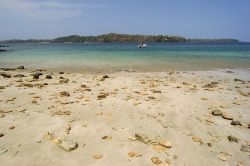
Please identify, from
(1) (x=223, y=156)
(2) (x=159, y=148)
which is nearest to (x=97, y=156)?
(2) (x=159, y=148)

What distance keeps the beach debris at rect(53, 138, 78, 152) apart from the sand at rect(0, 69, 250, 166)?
4cm

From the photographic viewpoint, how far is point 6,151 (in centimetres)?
489

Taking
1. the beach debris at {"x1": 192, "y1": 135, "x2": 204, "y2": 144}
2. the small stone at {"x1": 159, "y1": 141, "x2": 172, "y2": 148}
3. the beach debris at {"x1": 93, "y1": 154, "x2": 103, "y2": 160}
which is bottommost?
the beach debris at {"x1": 93, "y1": 154, "x2": 103, "y2": 160}

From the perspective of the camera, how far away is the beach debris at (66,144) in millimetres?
4984

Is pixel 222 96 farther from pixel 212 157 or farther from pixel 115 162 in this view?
pixel 115 162

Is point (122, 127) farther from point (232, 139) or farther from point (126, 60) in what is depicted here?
point (126, 60)

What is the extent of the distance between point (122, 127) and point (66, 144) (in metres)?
1.55

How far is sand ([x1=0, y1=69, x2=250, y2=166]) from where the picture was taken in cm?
482

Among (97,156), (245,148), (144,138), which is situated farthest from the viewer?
(144,138)

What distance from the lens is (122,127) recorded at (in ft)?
20.3

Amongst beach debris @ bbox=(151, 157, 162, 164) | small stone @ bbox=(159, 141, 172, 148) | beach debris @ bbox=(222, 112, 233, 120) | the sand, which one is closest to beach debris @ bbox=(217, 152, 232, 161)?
the sand

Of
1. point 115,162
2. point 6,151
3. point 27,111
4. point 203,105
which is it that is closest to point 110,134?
point 115,162

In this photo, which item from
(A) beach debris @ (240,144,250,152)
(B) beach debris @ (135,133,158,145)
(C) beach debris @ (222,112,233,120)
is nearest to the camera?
(A) beach debris @ (240,144,250,152)

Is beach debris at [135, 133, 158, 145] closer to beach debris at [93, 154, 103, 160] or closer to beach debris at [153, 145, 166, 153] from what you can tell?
beach debris at [153, 145, 166, 153]
